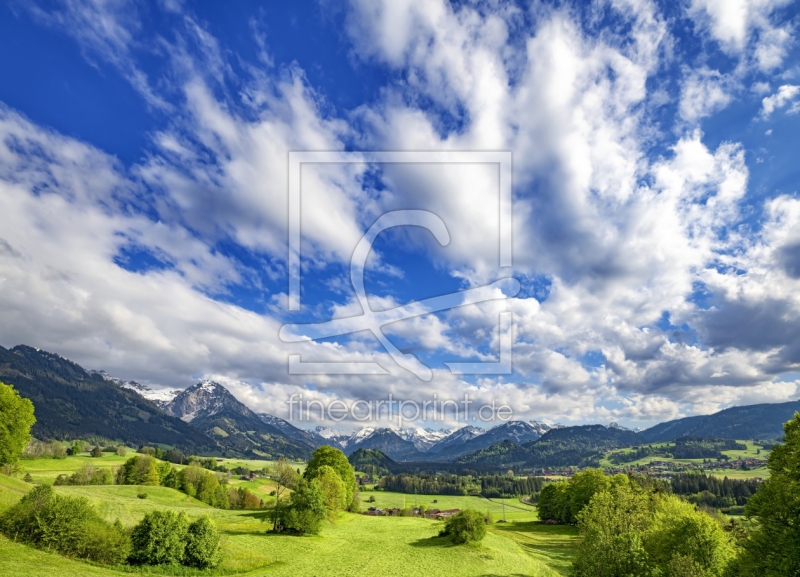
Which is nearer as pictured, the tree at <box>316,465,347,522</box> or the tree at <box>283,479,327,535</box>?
the tree at <box>283,479,327,535</box>

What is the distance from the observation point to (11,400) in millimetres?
67875

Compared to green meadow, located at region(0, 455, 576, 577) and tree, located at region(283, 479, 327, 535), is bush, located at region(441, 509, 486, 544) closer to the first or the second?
green meadow, located at region(0, 455, 576, 577)

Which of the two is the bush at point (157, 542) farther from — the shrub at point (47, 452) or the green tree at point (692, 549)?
the shrub at point (47, 452)

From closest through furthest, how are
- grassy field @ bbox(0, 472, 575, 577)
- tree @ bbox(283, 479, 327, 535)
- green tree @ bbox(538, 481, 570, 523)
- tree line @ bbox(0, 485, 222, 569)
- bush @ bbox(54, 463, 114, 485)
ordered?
grassy field @ bbox(0, 472, 575, 577)
tree line @ bbox(0, 485, 222, 569)
tree @ bbox(283, 479, 327, 535)
bush @ bbox(54, 463, 114, 485)
green tree @ bbox(538, 481, 570, 523)

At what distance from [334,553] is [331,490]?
80.5ft

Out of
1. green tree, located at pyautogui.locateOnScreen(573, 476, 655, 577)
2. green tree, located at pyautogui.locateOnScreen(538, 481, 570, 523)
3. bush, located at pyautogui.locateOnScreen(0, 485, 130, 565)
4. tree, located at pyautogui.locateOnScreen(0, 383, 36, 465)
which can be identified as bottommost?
green tree, located at pyautogui.locateOnScreen(538, 481, 570, 523)

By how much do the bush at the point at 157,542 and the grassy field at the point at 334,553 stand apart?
184 inches

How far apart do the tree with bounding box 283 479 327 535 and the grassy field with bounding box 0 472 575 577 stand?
196cm

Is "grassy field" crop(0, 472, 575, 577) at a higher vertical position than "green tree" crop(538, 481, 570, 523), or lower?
higher

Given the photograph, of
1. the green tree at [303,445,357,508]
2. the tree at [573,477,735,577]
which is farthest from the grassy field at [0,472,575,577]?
the green tree at [303,445,357,508]

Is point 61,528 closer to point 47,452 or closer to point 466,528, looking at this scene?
point 466,528

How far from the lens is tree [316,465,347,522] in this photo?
7581cm

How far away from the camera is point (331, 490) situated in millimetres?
78312

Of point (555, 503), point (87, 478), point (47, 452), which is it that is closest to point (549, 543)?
point (555, 503)
